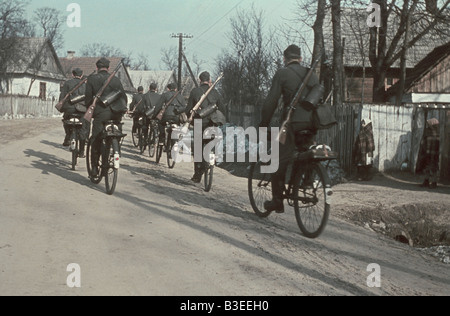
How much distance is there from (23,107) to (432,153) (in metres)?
34.8

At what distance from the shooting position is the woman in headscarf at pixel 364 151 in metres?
13.6

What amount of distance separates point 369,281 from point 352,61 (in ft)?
105

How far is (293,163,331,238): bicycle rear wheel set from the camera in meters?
5.98

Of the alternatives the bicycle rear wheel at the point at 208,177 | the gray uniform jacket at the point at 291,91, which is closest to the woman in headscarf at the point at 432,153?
the bicycle rear wheel at the point at 208,177

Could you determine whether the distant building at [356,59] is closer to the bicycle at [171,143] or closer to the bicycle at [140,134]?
the bicycle at [140,134]

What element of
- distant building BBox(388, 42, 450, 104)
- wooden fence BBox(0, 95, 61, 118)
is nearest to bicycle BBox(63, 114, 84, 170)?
distant building BBox(388, 42, 450, 104)

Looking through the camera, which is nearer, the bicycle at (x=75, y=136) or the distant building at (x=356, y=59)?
the bicycle at (x=75, y=136)

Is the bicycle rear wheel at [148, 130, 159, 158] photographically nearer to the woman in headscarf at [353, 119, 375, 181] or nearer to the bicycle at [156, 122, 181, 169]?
the bicycle at [156, 122, 181, 169]

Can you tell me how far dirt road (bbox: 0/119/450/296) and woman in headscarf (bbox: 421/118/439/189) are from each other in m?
2.31

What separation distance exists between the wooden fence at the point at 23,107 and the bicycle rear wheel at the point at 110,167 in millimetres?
31753

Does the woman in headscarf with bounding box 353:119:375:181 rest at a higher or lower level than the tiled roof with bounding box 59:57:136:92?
lower

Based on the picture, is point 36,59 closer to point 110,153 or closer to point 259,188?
point 110,153

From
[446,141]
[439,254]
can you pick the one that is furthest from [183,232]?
[446,141]

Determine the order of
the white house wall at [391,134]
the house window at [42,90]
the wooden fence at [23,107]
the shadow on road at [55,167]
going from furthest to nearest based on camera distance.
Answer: the house window at [42,90], the wooden fence at [23,107], the white house wall at [391,134], the shadow on road at [55,167]
